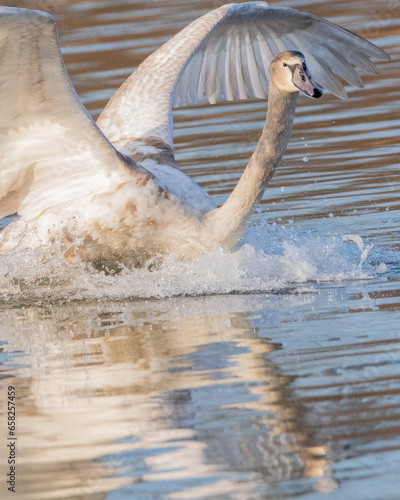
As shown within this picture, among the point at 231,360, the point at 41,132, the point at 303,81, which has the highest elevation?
the point at 303,81

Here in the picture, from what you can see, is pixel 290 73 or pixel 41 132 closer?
pixel 290 73

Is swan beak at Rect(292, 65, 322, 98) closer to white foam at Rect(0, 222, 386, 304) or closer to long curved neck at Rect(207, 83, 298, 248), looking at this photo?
long curved neck at Rect(207, 83, 298, 248)

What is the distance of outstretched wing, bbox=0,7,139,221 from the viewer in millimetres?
6664

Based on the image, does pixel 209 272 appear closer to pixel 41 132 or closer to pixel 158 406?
pixel 41 132

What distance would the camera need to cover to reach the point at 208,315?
21.6ft

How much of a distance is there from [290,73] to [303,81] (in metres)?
0.15

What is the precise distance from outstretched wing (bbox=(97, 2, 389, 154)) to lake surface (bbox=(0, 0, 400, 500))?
3.01ft

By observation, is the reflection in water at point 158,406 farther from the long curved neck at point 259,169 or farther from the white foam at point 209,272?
the long curved neck at point 259,169

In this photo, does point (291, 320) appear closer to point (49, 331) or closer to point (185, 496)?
point (49, 331)

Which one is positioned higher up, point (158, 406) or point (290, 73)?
point (290, 73)

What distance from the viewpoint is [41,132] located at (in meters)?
7.60

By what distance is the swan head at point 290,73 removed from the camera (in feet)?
22.3

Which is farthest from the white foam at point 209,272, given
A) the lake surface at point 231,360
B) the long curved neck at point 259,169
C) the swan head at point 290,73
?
the swan head at point 290,73

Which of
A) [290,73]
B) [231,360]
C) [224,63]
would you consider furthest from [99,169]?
[224,63]
